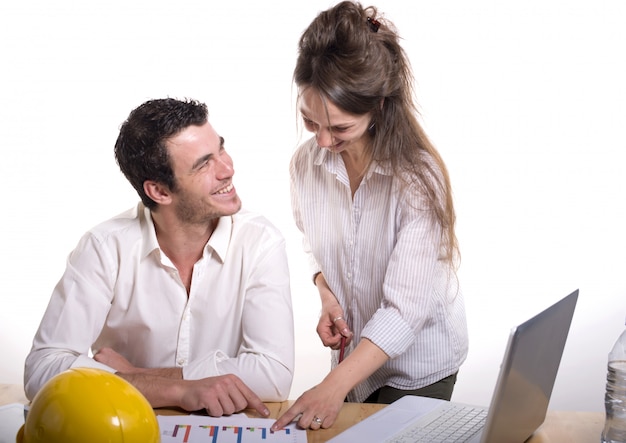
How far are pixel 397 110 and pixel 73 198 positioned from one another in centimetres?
301

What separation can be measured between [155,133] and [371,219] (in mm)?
616

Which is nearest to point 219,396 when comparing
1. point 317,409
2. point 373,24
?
point 317,409

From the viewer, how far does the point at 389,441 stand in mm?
1729

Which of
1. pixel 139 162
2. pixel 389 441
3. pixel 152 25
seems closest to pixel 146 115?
pixel 139 162

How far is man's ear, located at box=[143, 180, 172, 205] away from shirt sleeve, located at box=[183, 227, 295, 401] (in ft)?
0.92

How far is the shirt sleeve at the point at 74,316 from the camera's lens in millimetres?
2084

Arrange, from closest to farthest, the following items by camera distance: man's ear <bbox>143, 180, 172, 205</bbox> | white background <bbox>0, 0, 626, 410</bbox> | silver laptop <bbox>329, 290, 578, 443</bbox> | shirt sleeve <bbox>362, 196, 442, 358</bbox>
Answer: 1. silver laptop <bbox>329, 290, 578, 443</bbox>
2. shirt sleeve <bbox>362, 196, 442, 358</bbox>
3. man's ear <bbox>143, 180, 172, 205</bbox>
4. white background <bbox>0, 0, 626, 410</bbox>

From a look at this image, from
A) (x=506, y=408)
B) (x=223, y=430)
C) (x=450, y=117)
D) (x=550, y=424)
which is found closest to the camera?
A: (x=506, y=408)

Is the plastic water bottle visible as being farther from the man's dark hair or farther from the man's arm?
the man's dark hair

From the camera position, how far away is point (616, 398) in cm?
186

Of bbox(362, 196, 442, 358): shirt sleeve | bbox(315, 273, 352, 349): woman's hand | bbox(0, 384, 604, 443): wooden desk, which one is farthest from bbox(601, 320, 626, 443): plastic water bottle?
bbox(315, 273, 352, 349): woman's hand

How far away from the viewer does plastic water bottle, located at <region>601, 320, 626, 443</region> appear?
1786 mm

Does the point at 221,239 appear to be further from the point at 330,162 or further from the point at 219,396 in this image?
the point at 219,396

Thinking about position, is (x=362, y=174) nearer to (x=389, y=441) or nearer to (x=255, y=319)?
(x=255, y=319)
